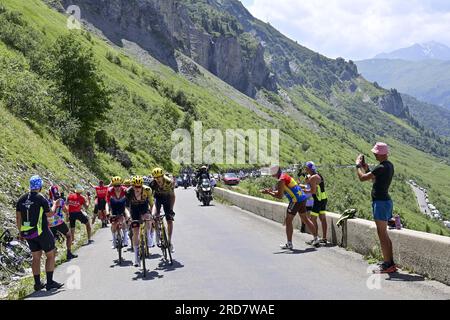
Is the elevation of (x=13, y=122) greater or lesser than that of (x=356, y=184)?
greater

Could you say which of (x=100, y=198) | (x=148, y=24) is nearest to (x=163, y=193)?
(x=100, y=198)

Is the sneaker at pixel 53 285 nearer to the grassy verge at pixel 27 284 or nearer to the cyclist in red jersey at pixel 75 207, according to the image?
the grassy verge at pixel 27 284

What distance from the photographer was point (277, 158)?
4301 inches

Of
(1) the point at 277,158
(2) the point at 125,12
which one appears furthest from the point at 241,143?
(2) the point at 125,12

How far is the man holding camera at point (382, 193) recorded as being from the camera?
851cm

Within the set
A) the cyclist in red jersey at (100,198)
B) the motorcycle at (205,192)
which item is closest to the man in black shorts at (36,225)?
the cyclist in red jersey at (100,198)

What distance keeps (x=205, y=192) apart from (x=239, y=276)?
20.0 m

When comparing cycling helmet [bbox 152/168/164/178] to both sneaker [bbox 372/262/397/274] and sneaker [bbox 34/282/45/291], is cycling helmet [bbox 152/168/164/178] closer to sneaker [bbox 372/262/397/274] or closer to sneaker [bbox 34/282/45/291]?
sneaker [bbox 34/282/45/291]

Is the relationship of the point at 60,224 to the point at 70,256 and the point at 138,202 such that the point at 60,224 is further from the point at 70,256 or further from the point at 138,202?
the point at 138,202

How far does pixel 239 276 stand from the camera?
9180 mm

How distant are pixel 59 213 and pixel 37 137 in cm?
1361

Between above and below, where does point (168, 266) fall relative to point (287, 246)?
below

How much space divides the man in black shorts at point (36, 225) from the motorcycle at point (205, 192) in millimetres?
19593
